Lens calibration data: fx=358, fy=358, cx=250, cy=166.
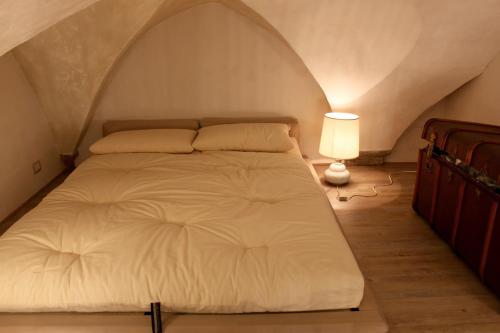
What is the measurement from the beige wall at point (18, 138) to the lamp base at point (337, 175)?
8.22 ft

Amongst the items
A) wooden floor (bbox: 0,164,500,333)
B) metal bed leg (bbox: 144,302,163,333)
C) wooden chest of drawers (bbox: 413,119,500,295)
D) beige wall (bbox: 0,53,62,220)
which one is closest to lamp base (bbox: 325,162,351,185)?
wooden floor (bbox: 0,164,500,333)

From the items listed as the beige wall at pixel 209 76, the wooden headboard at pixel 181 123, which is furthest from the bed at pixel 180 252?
the beige wall at pixel 209 76

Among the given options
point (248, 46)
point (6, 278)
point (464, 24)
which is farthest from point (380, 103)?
point (6, 278)

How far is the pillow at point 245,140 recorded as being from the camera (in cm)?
283

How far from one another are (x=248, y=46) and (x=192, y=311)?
7.90 ft

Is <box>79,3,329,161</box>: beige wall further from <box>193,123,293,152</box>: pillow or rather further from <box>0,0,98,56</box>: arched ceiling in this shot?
<box>0,0,98,56</box>: arched ceiling

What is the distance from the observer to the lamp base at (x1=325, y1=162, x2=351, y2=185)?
3.15 metres

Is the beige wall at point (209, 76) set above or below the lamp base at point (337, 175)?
above

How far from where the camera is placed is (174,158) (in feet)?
8.67

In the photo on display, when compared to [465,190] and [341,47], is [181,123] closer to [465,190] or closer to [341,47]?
[341,47]

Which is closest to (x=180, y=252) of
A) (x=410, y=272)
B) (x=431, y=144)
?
(x=410, y=272)

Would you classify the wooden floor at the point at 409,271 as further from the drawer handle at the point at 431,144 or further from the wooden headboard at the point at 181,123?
the wooden headboard at the point at 181,123

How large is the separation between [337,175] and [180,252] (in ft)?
6.46

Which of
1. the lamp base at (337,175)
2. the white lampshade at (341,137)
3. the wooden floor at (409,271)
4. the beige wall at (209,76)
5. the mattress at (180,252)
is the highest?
the beige wall at (209,76)
